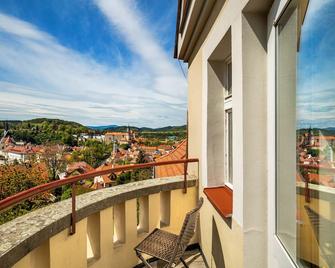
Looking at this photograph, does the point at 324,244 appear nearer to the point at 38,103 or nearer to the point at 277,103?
the point at 277,103

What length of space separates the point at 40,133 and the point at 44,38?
35.3 meters

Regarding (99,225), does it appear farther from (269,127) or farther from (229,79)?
(229,79)

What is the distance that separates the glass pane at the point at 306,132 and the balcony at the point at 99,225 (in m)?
1.55

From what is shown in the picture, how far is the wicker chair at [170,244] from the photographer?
203 centimetres

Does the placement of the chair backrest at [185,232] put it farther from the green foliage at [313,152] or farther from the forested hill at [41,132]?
the forested hill at [41,132]

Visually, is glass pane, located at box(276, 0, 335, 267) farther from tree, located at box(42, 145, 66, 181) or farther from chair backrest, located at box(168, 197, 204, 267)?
tree, located at box(42, 145, 66, 181)

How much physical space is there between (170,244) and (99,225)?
708mm

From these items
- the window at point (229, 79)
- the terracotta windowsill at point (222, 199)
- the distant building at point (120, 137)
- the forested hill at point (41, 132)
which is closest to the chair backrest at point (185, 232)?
the terracotta windowsill at point (222, 199)

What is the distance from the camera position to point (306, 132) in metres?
1.15

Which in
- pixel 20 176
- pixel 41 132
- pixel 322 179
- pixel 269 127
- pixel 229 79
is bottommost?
pixel 20 176

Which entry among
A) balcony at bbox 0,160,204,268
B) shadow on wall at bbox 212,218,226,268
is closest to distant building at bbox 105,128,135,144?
balcony at bbox 0,160,204,268

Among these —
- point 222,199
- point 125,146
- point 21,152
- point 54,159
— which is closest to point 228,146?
point 222,199

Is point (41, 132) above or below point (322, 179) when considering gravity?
above

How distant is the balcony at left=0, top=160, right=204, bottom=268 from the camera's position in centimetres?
167
